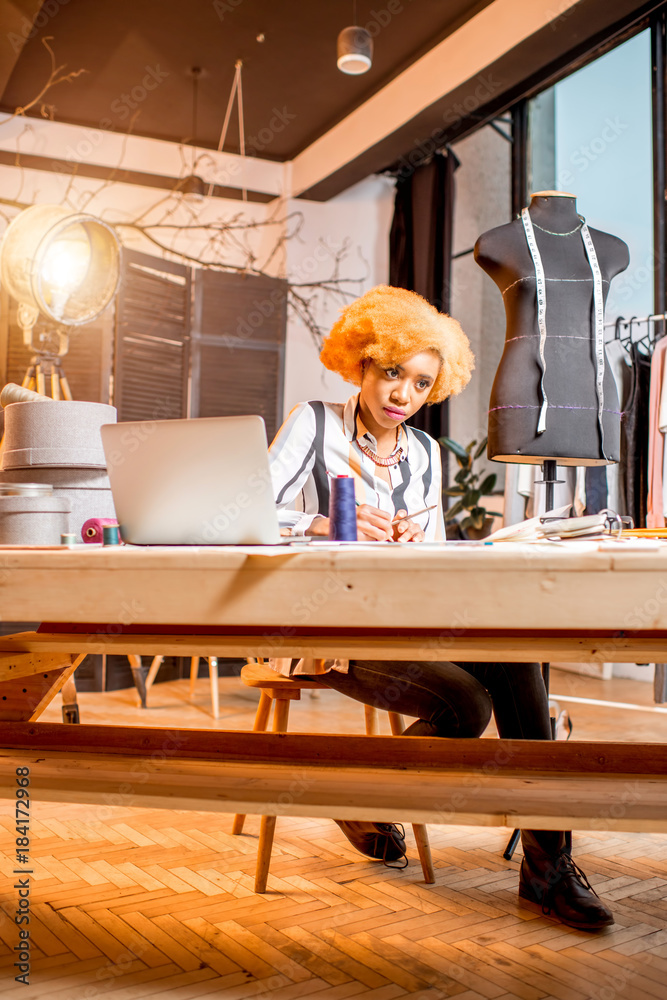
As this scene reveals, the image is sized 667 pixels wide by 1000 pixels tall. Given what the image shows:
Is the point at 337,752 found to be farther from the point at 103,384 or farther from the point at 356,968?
the point at 103,384

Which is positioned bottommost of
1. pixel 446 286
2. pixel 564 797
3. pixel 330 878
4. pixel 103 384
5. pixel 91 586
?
pixel 330 878

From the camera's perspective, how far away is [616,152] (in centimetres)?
421

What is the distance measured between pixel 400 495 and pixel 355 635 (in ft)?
2.39

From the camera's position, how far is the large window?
4.04 metres

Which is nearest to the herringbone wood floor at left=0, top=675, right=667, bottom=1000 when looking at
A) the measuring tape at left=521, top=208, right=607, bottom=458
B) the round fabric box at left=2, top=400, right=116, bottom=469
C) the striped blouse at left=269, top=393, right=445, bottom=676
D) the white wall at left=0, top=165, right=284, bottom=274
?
the striped blouse at left=269, top=393, right=445, bottom=676

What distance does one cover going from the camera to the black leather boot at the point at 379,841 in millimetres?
1846

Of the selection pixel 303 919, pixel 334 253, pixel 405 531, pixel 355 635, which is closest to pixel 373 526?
pixel 405 531

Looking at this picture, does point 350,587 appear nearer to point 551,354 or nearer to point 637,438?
point 551,354

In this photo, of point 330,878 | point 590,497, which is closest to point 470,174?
point 590,497

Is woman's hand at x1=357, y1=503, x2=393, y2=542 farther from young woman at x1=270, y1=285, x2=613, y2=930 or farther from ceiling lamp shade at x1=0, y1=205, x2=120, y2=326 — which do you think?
ceiling lamp shade at x1=0, y1=205, x2=120, y2=326

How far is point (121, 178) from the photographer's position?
5.77 m

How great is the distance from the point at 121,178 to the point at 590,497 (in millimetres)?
3945

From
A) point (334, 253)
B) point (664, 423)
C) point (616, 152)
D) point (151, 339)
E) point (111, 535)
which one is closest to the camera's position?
point (111, 535)

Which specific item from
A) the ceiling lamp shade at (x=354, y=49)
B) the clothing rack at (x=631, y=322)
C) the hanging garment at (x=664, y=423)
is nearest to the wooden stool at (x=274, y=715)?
the hanging garment at (x=664, y=423)
